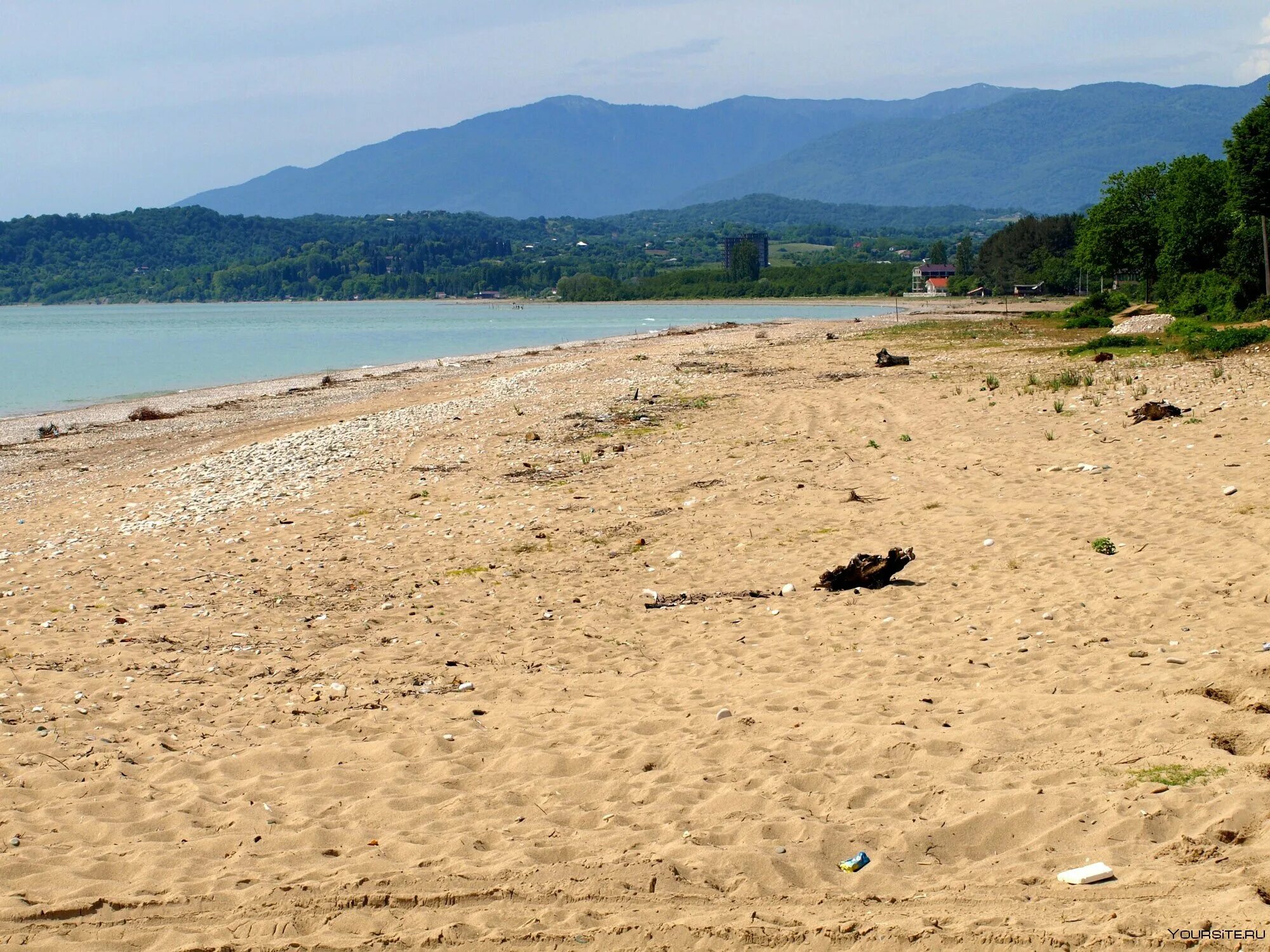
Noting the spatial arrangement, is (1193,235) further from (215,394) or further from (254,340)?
(254,340)

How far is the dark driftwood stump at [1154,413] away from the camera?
1659 centimetres

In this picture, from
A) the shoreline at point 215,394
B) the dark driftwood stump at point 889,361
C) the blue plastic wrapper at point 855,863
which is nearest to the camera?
the blue plastic wrapper at point 855,863

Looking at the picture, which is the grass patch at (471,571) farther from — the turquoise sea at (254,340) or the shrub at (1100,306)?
the shrub at (1100,306)

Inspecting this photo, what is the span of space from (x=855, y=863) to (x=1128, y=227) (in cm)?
6675

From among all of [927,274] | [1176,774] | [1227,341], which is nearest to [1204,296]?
[1227,341]

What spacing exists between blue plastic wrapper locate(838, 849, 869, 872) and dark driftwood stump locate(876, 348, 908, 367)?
95.5ft

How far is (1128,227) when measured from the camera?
63438 mm

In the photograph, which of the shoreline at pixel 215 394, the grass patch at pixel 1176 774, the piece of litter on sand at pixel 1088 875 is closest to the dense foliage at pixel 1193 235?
the grass patch at pixel 1176 774

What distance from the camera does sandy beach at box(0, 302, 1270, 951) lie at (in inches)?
198

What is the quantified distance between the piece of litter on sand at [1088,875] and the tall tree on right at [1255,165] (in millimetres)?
45502

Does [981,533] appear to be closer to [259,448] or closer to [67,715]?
[67,715]

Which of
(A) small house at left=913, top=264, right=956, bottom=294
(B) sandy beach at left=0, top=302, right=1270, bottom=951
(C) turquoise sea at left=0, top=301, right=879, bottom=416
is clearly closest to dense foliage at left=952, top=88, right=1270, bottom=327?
(B) sandy beach at left=0, top=302, right=1270, bottom=951

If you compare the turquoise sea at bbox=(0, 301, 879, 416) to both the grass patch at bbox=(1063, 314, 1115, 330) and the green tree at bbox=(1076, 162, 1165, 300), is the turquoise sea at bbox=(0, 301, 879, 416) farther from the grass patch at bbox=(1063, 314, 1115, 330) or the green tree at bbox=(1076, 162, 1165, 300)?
the green tree at bbox=(1076, 162, 1165, 300)

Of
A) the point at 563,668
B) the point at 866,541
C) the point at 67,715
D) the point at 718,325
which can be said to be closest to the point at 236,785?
the point at 67,715
